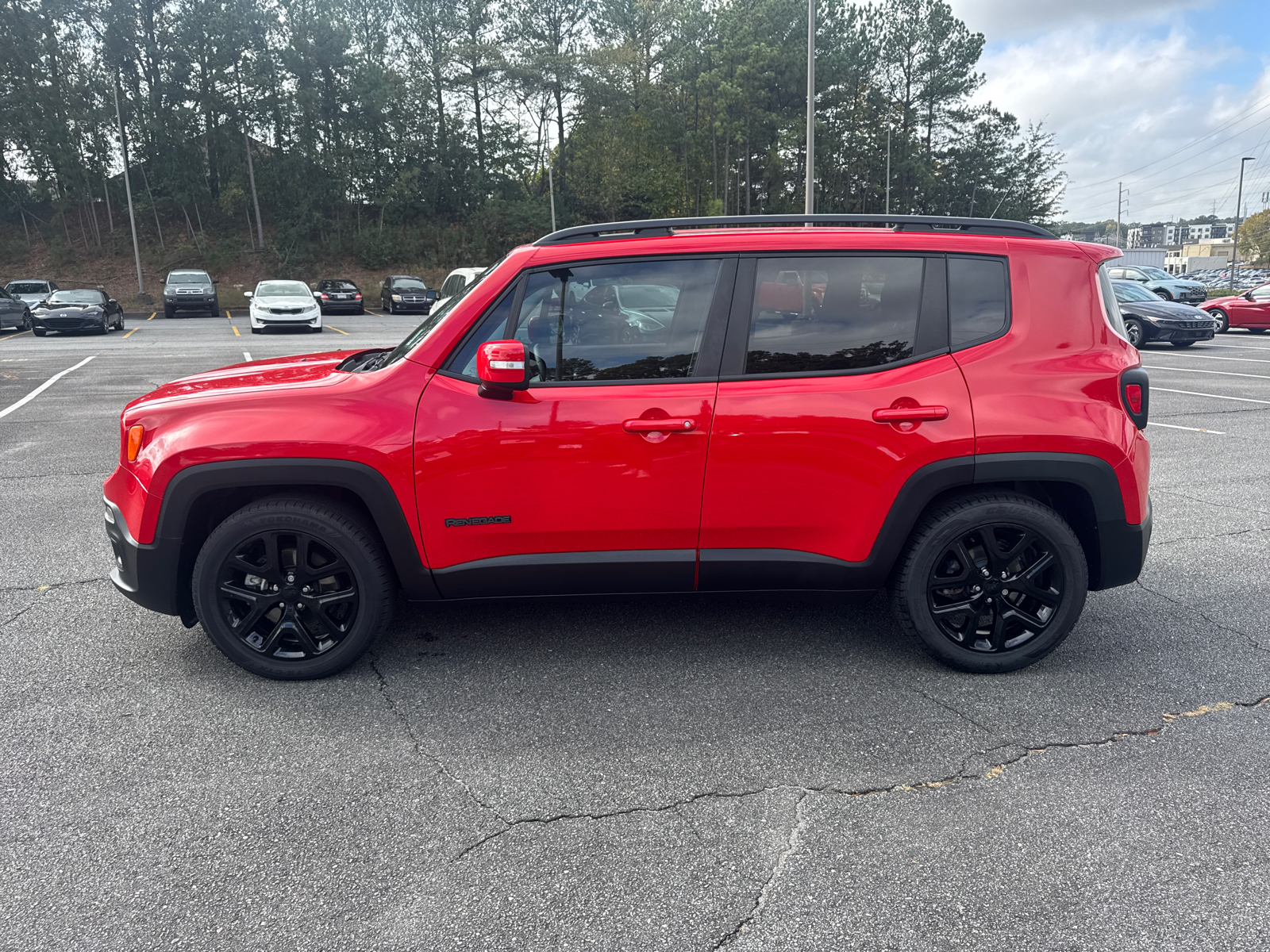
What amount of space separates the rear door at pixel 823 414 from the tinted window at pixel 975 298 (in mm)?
46

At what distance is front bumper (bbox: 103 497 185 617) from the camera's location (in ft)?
11.3

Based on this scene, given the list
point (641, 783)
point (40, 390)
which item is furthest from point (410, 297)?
point (641, 783)

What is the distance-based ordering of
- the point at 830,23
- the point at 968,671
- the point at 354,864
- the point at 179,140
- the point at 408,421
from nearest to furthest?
the point at 354,864, the point at 408,421, the point at 968,671, the point at 179,140, the point at 830,23

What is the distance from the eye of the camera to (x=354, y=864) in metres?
2.45

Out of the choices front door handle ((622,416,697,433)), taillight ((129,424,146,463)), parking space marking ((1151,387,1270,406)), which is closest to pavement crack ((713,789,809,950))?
front door handle ((622,416,697,433))

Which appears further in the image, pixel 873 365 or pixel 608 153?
pixel 608 153

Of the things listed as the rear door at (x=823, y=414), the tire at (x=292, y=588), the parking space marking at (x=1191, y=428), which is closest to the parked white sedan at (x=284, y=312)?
the parking space marking at (x=1191, y=428)

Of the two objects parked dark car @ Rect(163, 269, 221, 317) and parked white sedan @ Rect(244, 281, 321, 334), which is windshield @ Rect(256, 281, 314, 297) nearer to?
parked white sedan @ Rect(244, 281, 321, 334)

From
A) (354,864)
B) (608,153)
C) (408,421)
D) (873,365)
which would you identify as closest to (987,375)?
(873,365)

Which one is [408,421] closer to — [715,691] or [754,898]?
[715,691]

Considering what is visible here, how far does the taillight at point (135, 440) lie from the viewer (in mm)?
3490

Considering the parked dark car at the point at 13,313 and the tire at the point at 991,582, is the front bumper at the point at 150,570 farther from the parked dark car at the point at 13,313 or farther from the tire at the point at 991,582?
the parked dark car at the point at 13,313

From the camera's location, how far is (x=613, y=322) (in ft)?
11.3

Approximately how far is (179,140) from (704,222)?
2200 inches
